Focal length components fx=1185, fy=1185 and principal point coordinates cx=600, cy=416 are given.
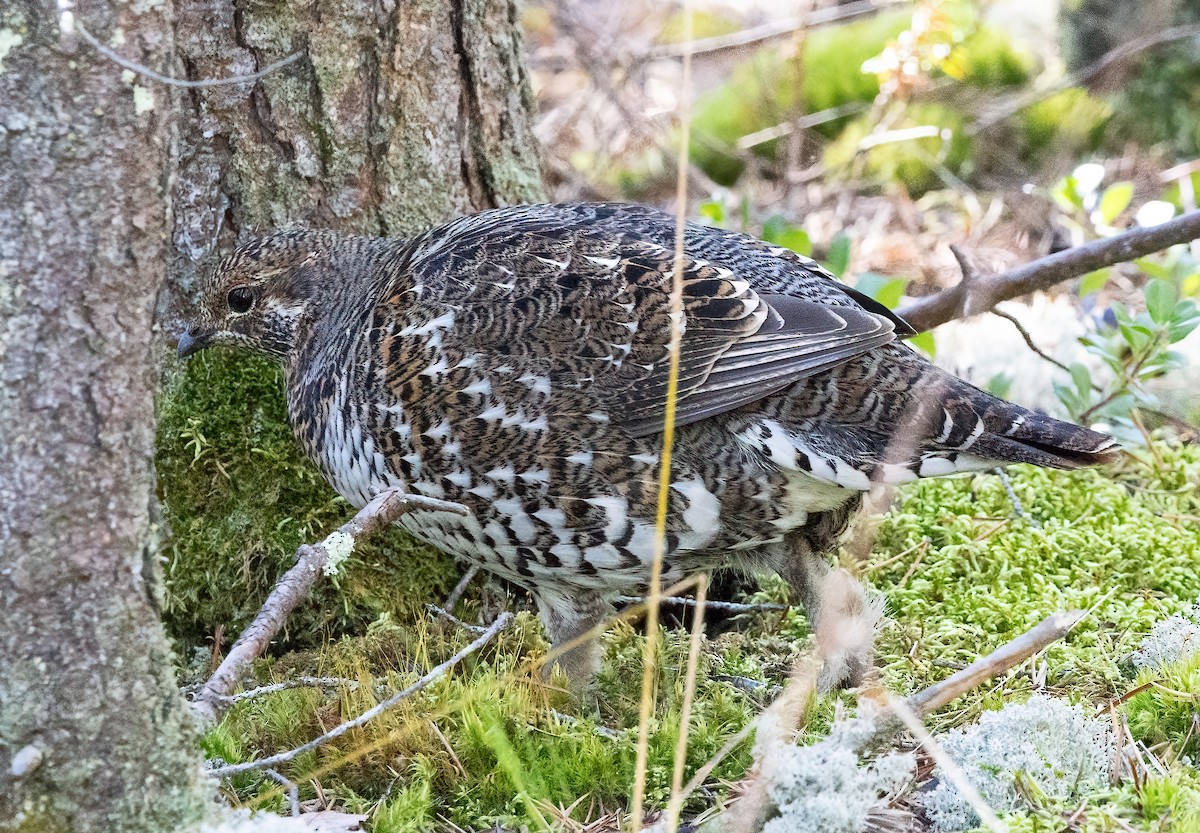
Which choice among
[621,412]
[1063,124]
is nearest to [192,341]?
[621,412]

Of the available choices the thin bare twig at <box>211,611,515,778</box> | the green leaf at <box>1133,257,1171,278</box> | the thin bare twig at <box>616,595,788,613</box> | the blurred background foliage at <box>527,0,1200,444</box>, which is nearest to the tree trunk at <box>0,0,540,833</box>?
the thin bare twig at <box>211,611,515,778</box>

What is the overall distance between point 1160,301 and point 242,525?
3.57 metres

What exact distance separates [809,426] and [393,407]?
1299 millimetres

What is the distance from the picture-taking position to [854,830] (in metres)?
2.73

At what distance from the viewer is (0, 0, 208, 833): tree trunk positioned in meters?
2.16

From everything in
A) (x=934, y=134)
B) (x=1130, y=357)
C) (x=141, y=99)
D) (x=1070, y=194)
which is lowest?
(x=1130, y=357)

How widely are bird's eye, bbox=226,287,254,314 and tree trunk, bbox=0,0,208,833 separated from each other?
74.0 inches

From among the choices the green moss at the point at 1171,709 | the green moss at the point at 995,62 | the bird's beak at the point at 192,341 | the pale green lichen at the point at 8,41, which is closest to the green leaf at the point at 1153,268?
the green moss at the point at 1171,709

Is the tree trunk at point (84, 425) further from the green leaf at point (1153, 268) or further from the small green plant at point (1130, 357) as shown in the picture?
the green leaf at point (1153, 268)

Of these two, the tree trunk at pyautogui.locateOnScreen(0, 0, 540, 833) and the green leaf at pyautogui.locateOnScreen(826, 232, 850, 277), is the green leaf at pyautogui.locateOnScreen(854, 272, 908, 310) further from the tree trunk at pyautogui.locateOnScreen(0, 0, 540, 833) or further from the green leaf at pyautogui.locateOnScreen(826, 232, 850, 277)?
the tree trunk at pyautogui.locateOnScreen(0, 0, 540, 833)

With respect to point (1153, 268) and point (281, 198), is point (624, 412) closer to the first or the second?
point (281, 198)

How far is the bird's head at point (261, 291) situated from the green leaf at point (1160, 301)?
10.2ft

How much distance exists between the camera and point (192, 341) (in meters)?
4.22

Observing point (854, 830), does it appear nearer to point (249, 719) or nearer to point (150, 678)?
point (150, 678)
